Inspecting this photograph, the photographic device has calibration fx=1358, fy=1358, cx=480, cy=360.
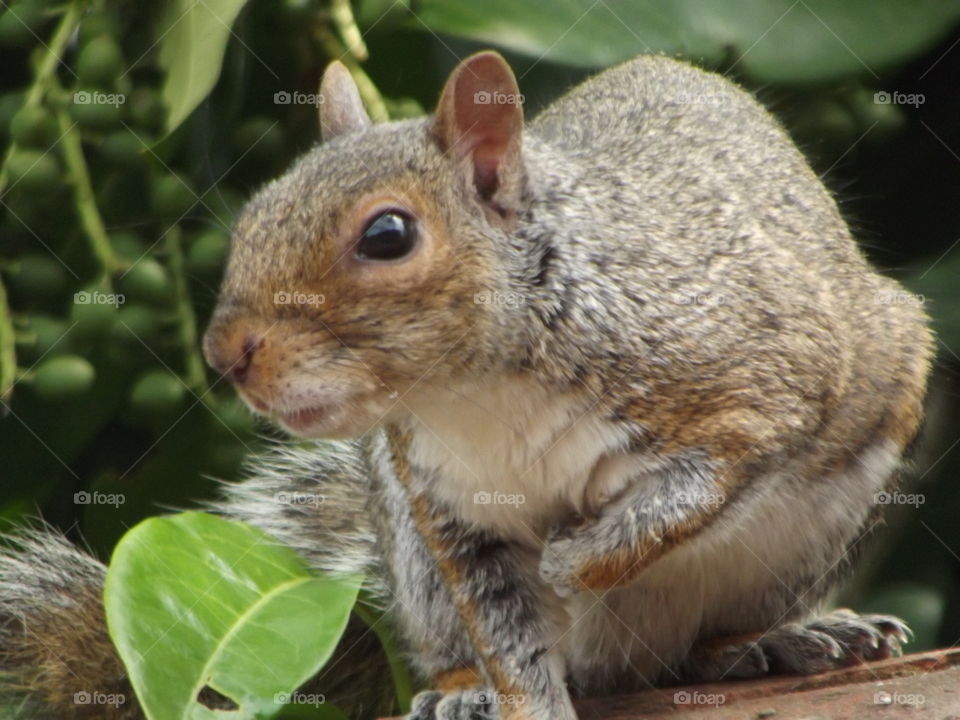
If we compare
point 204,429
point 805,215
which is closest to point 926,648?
point 805,215

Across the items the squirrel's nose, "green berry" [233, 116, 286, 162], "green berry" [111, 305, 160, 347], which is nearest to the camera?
the squirrel's nose

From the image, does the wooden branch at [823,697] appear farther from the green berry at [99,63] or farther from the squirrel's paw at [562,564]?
the green berry at [99,63]

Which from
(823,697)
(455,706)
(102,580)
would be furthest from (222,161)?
(823,697)

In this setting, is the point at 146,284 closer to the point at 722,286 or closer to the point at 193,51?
the point at 193,51

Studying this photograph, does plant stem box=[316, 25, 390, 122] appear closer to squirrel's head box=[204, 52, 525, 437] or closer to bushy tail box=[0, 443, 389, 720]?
squirrel's head box=[204, 52, 525, 437]
